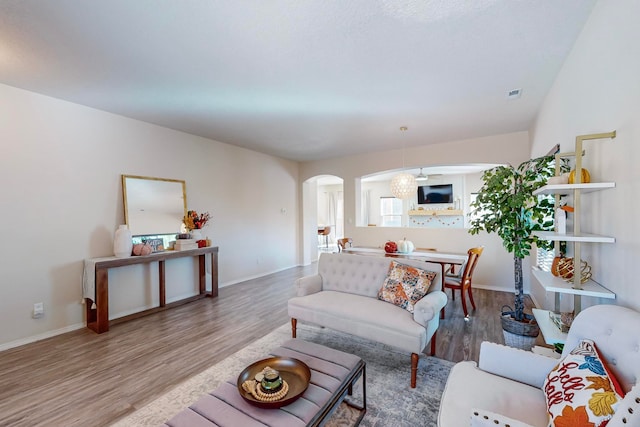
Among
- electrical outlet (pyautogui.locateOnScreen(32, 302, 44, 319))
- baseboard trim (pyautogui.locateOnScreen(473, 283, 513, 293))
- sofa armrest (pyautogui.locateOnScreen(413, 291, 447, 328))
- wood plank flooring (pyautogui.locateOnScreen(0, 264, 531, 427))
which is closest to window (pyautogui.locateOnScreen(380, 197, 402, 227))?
baseboard trim (pyautogui.locateOnScreen(473, 283, 513, 293))

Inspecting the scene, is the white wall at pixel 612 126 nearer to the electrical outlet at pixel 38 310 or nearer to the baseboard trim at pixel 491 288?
the baseboard trim at pixel 491 288

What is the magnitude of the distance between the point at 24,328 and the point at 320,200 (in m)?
9.50

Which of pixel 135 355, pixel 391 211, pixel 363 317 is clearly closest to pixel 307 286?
pixel 363 317

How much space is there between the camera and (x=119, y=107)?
3.40 metres

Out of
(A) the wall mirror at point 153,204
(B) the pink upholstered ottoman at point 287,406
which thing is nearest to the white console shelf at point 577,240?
(B) the pink upholstered ottoman at point 287,406

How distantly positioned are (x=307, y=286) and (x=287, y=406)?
5.66 feet

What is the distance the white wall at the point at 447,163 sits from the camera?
4.66 meters

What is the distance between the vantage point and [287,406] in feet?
4.50

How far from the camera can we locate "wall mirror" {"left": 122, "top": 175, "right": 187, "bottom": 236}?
3.78 m

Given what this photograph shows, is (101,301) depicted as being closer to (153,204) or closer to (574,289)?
(153,204)

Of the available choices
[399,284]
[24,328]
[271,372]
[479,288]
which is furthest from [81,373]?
[479,288]

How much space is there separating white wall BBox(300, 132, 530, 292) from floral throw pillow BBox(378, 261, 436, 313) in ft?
9.29

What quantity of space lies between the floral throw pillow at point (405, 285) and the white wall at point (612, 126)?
1.15 m

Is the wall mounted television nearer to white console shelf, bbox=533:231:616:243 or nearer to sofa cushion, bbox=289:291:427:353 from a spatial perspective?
sofa cushion, bbox=289:291:427:353
